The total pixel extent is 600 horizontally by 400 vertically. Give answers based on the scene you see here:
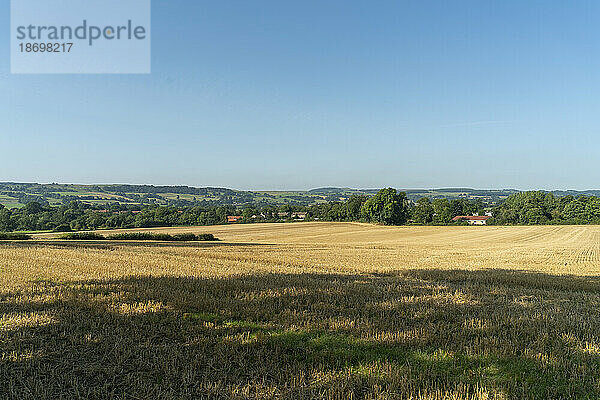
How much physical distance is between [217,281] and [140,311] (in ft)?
11.4

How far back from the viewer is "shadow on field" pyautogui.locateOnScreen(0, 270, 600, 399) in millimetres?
4410

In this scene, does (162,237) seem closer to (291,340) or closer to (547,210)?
(291,340)

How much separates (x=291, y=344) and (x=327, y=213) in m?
107

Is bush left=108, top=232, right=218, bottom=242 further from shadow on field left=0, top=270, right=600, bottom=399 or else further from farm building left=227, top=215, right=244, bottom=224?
farm building left=227, top=215, right=244, bottom=224

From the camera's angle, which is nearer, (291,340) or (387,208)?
(291,340)

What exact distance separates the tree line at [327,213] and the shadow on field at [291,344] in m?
68.1

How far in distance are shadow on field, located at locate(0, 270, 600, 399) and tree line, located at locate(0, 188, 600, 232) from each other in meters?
A: 68.1

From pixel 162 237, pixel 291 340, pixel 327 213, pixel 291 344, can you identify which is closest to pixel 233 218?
pixel 327 213

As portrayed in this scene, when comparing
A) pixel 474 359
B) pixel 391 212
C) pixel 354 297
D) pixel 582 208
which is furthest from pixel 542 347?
pixel 582 208

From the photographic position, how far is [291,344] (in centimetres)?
564

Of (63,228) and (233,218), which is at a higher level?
(63,228)

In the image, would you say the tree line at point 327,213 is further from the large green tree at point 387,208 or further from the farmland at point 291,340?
the farmland at point 291,340

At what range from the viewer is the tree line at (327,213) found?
73625 millimetres

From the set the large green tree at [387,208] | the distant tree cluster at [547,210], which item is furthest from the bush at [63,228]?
the distant tree cluster at [547,210]
